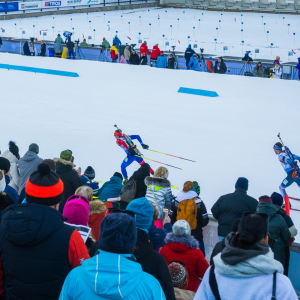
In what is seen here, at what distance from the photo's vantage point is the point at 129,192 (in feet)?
14.8

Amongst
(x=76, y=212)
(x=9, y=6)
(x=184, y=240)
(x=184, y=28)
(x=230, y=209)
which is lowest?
(x=230, y=209)

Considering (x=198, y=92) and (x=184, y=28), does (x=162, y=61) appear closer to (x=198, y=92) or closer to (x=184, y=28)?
(x=198, y=92)

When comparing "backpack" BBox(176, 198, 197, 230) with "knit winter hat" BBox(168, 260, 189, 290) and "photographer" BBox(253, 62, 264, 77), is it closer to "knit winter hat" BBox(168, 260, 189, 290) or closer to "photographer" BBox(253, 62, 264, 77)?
"knit winter hat" BBox(168, 260, 189, 290)

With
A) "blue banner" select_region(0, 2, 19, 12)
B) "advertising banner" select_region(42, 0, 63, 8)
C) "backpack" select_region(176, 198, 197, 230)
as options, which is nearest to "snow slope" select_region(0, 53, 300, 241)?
"backpack" select_region(176, 198, 197, 230)

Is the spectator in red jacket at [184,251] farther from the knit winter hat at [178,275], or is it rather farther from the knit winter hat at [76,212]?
the knit winter hat at [76,212]

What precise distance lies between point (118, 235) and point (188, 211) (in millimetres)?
2281

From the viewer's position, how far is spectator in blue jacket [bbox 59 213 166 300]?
5.85ft

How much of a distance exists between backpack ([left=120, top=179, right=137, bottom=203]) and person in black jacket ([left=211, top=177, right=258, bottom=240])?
Answer: 2.93 ft

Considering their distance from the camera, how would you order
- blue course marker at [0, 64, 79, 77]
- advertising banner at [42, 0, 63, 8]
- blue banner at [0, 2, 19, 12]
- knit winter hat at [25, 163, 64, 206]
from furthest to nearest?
advertising banner at [42, 0, 63, 8]
blue banner at [0, 2, 19, 12]
blue course marker at [0, 64, 79, 77]
knit winter hat at [25, 163, 64, 206]

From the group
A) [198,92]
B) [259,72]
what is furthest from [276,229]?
[259,72]

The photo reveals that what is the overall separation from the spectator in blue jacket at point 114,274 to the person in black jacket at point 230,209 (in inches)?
86.4

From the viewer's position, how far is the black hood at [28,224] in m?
2.11

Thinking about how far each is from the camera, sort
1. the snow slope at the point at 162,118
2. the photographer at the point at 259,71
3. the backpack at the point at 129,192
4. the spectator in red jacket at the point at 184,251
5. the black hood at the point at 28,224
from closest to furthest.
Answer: the black hood at the point at 28,224 → the spectator in red jacket at the point at 184,251 → the backpack at the point at 129,192 → the snow slope at the point at 162,118 → the photographer at the point at 259,71

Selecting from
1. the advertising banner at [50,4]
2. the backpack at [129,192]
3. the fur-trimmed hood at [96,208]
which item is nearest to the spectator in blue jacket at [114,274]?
the fur-trimmed hood at [96,208]
